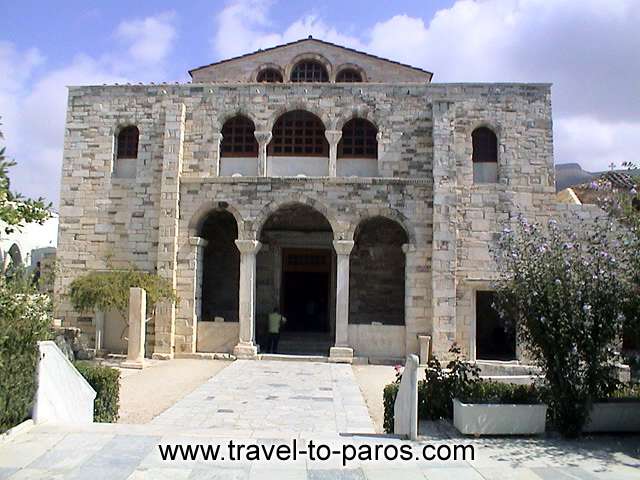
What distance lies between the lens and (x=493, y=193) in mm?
16344

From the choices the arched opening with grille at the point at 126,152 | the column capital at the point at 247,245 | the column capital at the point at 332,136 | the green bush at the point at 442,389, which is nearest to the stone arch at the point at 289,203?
the column capital at the point at 247,245

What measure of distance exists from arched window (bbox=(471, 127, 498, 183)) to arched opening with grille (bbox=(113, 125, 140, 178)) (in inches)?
399

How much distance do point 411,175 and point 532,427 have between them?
34.1 feet

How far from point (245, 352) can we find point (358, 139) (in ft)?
23.1

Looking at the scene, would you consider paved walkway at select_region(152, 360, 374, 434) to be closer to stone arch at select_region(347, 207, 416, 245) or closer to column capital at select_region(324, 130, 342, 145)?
stone arch at select_region(347, 207, 416, 245)

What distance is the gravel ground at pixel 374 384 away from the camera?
9.66 metres

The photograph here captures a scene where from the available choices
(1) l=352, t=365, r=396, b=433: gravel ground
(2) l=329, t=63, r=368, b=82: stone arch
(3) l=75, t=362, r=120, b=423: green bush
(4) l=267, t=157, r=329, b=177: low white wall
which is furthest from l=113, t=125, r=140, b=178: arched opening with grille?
(3) l=75, t=362, r=120, b=423: green bush

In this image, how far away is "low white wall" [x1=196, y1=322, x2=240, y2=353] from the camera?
650 inches

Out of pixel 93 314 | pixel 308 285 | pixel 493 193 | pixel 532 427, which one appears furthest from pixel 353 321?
pixel 532 427

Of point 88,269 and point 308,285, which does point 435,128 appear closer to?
point 308,285

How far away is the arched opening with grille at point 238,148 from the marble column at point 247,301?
230 centimetres

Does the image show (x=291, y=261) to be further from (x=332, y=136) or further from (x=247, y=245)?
(x=332, y=136)

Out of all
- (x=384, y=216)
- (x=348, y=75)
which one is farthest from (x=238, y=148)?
(x=348, y=75)

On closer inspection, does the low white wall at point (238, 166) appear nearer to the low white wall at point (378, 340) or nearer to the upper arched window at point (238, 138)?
the upper arched window at point (238, 138)
